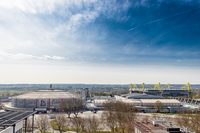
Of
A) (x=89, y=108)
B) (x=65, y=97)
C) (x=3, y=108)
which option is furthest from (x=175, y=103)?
(x=3, y=108)

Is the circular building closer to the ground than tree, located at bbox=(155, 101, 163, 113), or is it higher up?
higher up

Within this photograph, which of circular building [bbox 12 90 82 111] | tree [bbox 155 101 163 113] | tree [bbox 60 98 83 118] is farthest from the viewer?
circular building [bbox 12 90 82 111]

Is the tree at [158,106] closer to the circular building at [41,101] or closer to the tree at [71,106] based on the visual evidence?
the tree at [71,106]

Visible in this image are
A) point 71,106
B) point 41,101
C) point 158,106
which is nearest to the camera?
point 71,106

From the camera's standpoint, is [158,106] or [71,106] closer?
[71,106]

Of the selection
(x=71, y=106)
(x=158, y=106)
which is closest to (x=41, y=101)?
(x=71, y=106)

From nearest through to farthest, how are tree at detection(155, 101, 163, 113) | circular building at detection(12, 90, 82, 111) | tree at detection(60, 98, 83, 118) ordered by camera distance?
tree at detection(60, 98, 83, 118) → tree at detection(155, 101, 163, 113) → circular building at detection(12, 90, 82, 111)

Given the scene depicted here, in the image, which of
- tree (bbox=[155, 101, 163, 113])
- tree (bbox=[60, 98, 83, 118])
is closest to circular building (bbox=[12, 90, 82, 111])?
tree (bbox=[60, 98, 83, 118])

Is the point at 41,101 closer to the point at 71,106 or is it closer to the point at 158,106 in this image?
the point at 71,106

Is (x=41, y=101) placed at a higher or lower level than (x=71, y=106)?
higher

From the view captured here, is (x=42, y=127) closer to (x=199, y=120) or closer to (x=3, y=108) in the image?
(x=199, y=120)

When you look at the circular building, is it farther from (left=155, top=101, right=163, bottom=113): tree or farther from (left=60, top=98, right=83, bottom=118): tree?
(left=155, top=101, right=163, bottom=113): tree
